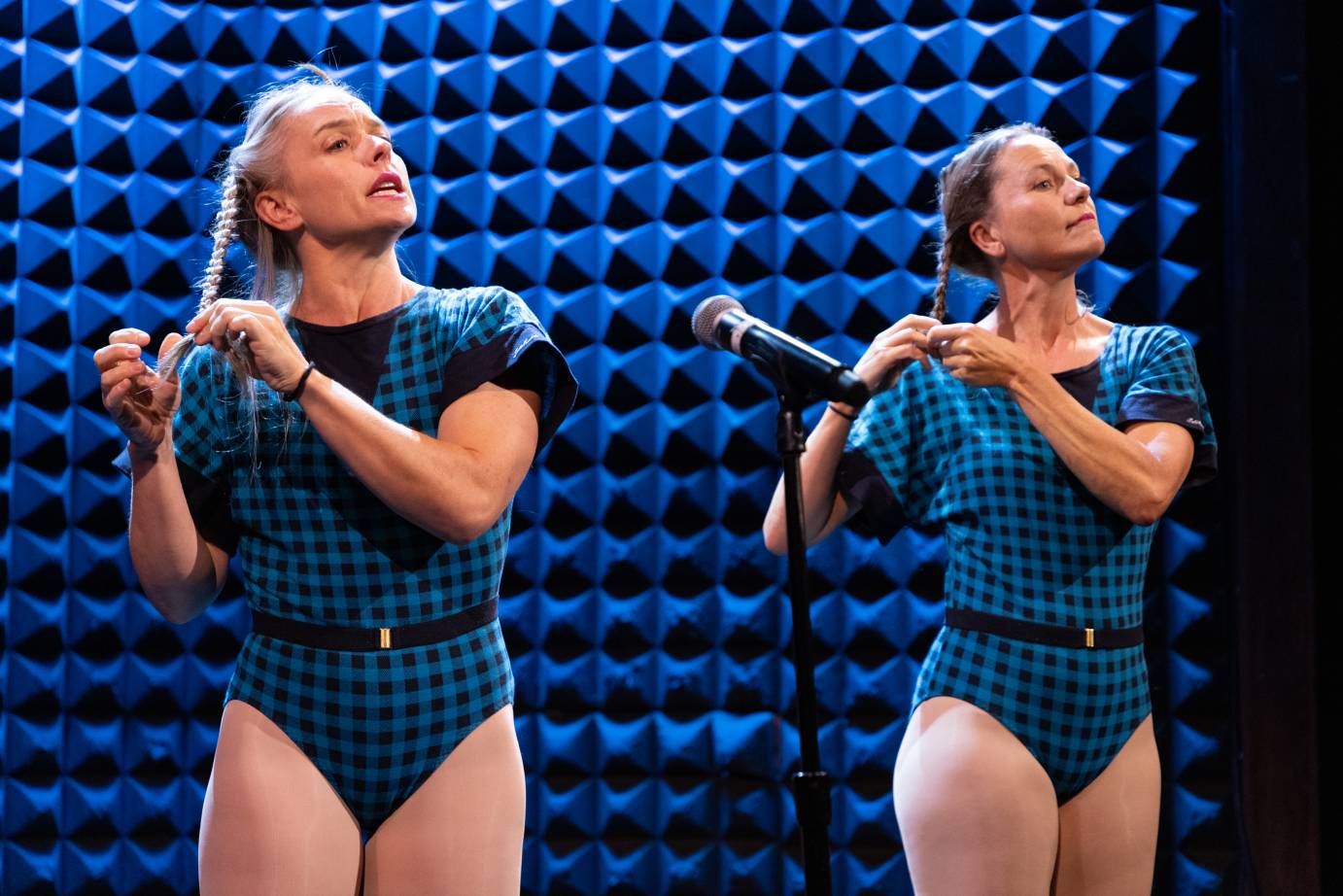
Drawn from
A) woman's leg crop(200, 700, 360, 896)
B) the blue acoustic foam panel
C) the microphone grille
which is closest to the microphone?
the microphone grille

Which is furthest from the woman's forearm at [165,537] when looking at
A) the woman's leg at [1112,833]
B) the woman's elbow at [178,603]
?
the woman's leg at [1112,833]

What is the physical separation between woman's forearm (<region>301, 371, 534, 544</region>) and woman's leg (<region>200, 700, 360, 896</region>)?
1.22 ft

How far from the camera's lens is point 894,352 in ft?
6.39

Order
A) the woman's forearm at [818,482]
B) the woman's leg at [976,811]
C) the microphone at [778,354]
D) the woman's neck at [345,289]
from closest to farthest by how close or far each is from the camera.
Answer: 1. the microphone at [778,354]
2. the woman's leg at [976,811]
3. the woman's neck at [345,289]
4. the woman's forearm at [818,482]

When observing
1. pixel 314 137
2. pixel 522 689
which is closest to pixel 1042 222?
pixel 314 137

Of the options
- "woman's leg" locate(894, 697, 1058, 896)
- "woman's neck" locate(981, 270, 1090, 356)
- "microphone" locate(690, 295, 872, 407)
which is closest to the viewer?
"microphone" locate(690, 295, 872, 407)

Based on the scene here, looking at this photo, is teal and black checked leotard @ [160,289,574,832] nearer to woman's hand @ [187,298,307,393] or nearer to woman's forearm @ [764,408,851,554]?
woman's hand @ [187,298,307,393]

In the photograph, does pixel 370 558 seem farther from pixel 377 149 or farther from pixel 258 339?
pixel 377 149

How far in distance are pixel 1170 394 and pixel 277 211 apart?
1.47m

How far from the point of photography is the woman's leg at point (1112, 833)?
1925 millimetres

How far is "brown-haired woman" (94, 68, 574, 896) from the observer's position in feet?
5.59

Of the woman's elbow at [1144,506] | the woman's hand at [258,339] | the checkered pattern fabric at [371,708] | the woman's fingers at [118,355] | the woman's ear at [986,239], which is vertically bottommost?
the checkered pattern fabric at [371,708]

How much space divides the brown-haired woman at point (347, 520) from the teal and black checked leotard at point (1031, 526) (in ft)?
2.12

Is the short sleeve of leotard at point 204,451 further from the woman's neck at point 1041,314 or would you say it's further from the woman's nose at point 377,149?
the woman's neck at point 1041,314
